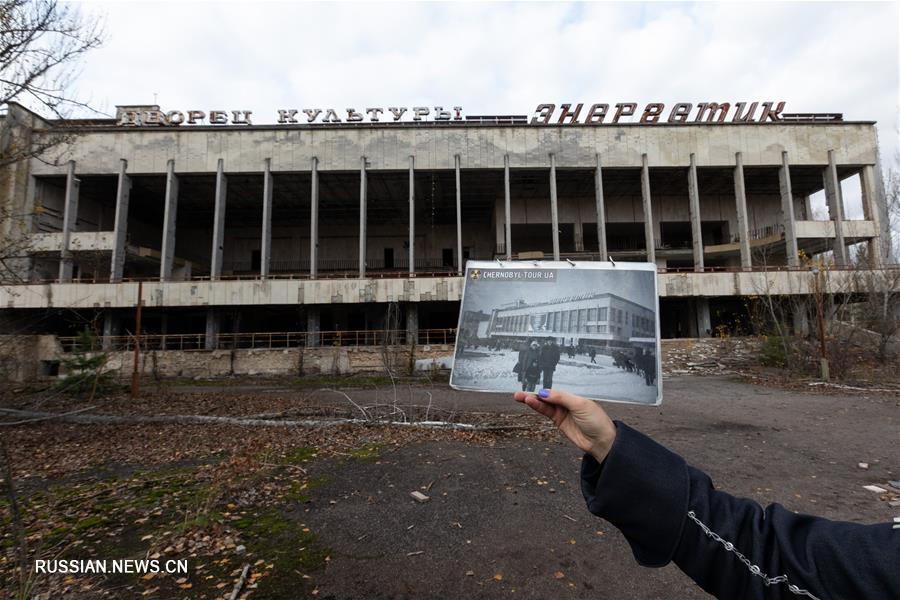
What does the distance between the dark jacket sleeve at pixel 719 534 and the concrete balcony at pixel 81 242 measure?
3648 centimetres

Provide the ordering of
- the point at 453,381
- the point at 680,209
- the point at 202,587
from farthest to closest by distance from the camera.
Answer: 1. the point at 680,209
2. the point at 202,587
3. the point at 453,381

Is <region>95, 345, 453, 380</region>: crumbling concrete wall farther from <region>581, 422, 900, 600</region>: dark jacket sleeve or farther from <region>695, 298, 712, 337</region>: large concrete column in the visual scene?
<region>581, 422, 900, 600</region>: dark jacket sleeve

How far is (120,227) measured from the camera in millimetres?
28141

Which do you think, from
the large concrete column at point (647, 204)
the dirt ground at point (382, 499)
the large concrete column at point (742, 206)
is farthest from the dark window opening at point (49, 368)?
the large concrete column at point (742, 206)

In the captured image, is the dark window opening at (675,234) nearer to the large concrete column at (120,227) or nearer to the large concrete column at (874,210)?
the large concrete column at (874,210)

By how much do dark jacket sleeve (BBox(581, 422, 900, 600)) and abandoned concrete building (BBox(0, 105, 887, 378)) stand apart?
2231 centimetres

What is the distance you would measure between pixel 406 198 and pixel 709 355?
2517 centimetres

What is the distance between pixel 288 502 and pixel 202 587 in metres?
1.82

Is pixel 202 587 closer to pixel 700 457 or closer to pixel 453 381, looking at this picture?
pixel 453 381

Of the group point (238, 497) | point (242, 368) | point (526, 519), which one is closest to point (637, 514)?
point (526, 519)

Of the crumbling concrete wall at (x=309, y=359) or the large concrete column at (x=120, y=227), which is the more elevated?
Answer: the large concrete column at (x=120, y=227)

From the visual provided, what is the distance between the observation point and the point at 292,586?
3475 millimetres

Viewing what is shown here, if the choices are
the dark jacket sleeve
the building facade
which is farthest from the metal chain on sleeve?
the building facade
